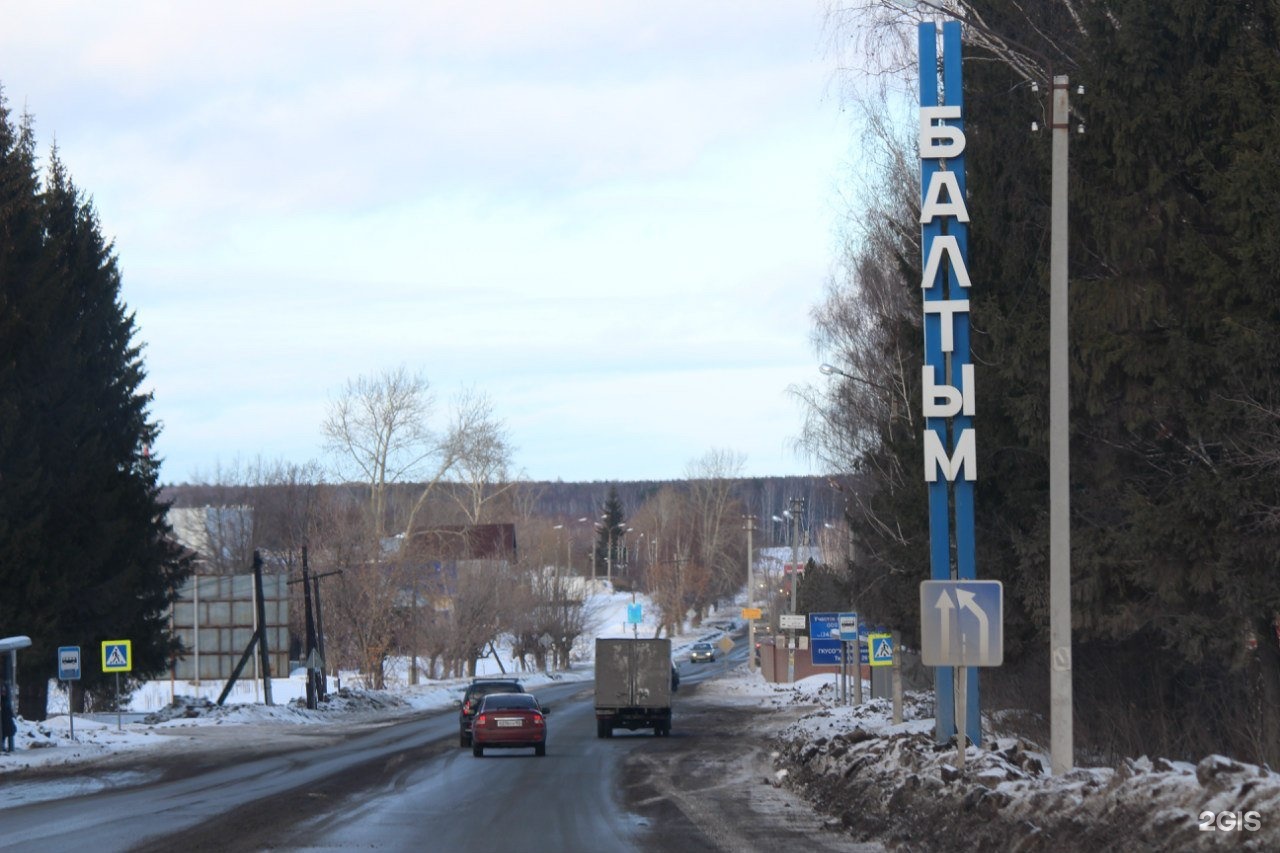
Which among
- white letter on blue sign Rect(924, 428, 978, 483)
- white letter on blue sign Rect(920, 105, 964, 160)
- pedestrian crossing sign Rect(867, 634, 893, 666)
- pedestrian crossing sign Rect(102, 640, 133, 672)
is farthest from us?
pedestrian crossing sign Rect(102, 640, 133, 672)

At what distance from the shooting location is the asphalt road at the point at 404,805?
16031mm

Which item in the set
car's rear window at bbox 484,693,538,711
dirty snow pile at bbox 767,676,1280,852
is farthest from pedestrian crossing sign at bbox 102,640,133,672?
dirty snow pile at bbox 767,676,1280,852

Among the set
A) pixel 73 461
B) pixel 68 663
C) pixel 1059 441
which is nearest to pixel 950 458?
pixel 1059 441

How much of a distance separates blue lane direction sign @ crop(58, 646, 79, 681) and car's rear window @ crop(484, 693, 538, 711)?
10.4 metres

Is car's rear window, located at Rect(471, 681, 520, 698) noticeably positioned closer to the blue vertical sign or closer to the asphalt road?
the asphalt road

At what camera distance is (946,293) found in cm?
2298

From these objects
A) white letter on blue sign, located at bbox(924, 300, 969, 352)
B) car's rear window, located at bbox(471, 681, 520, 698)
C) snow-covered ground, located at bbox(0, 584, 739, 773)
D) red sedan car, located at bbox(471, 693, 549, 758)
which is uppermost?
white letter on blue sign, located at bbox(924, 300, 969, 352)

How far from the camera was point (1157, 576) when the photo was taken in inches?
706

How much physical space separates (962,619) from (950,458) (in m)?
8.54

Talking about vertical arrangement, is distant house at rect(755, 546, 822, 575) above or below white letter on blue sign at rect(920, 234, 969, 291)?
below

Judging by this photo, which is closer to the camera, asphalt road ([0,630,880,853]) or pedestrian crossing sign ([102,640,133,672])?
asphalt road ([0,630,880,853])

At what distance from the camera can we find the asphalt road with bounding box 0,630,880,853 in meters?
16.0

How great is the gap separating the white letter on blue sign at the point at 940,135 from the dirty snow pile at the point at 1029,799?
8980 mm

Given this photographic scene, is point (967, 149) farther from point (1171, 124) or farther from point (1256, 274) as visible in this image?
point (1256, 274)
